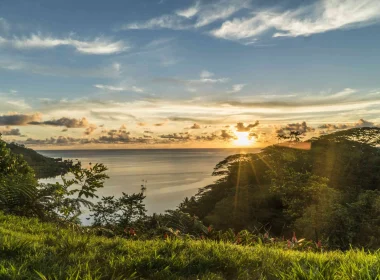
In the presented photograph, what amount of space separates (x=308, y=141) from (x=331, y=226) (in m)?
18.4

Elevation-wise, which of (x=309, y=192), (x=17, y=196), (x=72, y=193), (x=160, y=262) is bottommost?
(x=309, y=192)

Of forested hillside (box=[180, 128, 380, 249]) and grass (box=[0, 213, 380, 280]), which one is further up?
grass (box=[0, 213, 380, 280])

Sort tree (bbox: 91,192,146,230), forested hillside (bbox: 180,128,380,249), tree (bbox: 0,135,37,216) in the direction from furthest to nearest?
forested hillside (bbox: 180,128,380,249) → tree (bbox: 91,192,146,230) → tree (bbox: 0,135,37,216)

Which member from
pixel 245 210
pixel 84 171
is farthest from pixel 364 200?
pixel 84 171

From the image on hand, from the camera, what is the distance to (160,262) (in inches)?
163

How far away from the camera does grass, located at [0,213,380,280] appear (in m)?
3.52

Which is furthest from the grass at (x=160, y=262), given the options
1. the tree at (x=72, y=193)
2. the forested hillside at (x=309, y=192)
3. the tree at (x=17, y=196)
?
the forested hillside at (x=309, y=192)

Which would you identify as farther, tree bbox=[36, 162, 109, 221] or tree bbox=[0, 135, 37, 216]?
tree bbox=[0, 135, 37, 216]

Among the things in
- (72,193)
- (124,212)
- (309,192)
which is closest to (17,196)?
(72,193)

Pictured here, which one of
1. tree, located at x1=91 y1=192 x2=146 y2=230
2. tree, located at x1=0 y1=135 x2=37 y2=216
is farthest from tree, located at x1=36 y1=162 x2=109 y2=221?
tree, located at x1=91 y1=192 x2=146 y2=230

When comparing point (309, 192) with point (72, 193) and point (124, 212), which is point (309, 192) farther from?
point (72, 193)

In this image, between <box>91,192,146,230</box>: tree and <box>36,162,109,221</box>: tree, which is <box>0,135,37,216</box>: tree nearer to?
<box>36,162,109,221</box>: tree

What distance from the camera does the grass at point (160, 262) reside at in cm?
352

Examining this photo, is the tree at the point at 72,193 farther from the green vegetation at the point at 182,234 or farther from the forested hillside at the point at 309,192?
the forested hillside at the point at 309,192
